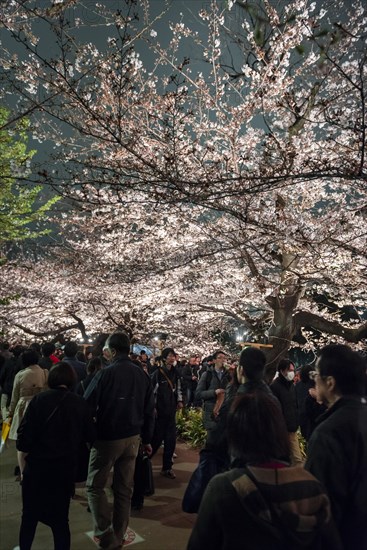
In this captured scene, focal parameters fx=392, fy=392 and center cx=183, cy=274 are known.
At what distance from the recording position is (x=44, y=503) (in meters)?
3.32

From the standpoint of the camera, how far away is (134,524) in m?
4.52

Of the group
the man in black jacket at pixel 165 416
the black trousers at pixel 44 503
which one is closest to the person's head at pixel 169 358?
the man in black jacket at pixel 165 416

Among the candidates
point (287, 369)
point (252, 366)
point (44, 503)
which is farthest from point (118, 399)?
point (287, 369)

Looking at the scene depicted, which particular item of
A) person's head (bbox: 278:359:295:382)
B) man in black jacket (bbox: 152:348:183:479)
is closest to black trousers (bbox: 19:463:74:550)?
man in black jacket (bbox: 152:348:183:479)

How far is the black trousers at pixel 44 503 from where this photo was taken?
3.32 m

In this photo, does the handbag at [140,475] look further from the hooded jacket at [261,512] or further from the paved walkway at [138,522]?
the hooded jacket at [261,512]

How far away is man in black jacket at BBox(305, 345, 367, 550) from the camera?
1944 millimetres

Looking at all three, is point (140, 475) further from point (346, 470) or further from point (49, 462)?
point (346, 470)

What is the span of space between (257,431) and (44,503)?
2627 mm

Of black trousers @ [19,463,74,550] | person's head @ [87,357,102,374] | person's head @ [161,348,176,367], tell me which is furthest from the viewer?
person's head @ [161,348,176,367]

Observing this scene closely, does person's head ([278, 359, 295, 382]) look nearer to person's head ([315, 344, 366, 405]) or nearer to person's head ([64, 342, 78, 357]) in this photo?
person's head ([64, 342, 78, 357])

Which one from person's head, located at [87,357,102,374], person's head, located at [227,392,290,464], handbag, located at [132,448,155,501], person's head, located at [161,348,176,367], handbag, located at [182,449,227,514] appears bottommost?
handbag, located at [132,448,155,501]

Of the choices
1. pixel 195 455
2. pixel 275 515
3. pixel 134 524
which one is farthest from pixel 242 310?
pixel 275 515

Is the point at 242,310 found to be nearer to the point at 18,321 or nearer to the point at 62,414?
the point at 62,414
